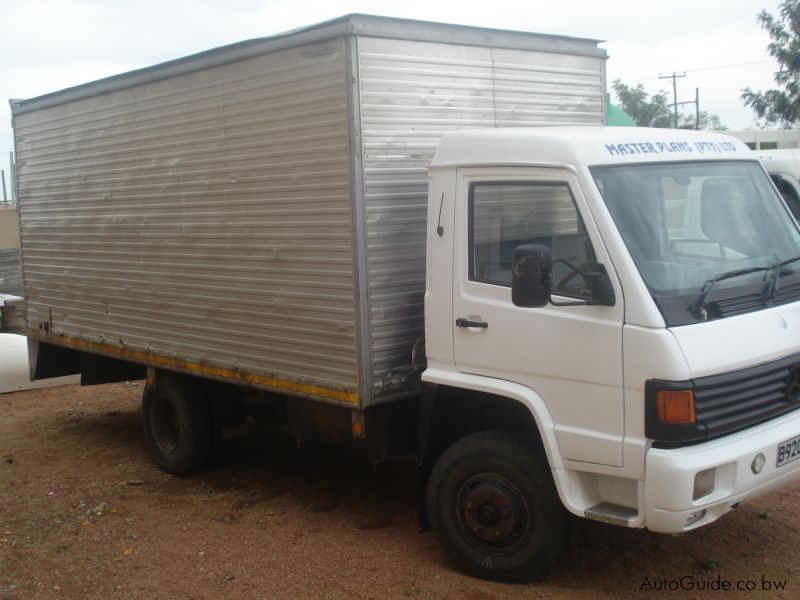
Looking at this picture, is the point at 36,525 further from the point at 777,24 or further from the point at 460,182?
the point at 777,24

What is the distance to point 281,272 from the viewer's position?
572cm

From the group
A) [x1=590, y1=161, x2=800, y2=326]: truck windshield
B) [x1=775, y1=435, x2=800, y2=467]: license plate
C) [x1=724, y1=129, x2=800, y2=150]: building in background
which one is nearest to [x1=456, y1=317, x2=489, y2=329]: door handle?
[x1=590, y1=161, x2=800, y2=326]: truck windshield

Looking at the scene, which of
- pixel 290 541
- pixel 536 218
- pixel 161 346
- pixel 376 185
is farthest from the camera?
pixel 161 346

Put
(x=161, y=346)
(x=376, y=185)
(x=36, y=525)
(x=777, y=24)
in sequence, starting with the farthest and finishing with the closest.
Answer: (x=777, y=24) < (x=161, y=346) < (x=36, y=525) < (x=376, y=185)

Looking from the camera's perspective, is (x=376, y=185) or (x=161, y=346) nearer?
(x=376, y=185)

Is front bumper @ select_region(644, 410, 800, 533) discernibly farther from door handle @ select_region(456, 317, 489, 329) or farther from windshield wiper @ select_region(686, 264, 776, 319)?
door handle @ select_region(456, 317, 489, 329)

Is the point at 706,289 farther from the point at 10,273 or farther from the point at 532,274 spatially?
the point at 10,273

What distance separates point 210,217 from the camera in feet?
20.6

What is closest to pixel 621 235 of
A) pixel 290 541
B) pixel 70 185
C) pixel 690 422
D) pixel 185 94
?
pixel 690 422

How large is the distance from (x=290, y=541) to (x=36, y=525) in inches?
73.8

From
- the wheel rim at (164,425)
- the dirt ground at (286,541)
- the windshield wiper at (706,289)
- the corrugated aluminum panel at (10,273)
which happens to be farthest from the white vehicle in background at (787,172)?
the corrugated aluminum panel at (10,273)

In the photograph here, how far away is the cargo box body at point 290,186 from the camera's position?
202 inches

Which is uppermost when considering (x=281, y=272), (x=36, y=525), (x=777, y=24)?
(x=777, y=24)

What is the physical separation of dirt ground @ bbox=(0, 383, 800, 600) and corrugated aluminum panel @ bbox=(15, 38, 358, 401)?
1021 mm
